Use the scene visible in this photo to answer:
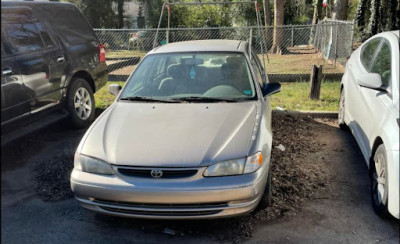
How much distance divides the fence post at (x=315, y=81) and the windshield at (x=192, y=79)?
3383 mm

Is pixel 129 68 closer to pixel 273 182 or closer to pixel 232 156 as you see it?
pixel 273 182

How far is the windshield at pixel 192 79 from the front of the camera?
393 centimetres

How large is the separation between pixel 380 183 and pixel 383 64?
55.6 inches

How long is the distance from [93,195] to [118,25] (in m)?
22.0

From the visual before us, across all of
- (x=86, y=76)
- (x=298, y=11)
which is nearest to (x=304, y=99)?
(x=86, y=76)

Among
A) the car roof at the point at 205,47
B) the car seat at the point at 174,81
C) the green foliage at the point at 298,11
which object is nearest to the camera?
the car seat at the point at 174,81

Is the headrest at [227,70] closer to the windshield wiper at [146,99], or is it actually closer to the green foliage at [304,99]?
the windshield wiper at [146,99]

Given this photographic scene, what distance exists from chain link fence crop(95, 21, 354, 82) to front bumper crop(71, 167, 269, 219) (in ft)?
22.9

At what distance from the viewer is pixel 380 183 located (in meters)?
3.26

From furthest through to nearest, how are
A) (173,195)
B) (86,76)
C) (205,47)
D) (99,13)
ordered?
(99,13)
(86,76)
(205,47)
(173,195)

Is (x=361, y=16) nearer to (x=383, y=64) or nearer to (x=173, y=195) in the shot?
(x=383, y=64)

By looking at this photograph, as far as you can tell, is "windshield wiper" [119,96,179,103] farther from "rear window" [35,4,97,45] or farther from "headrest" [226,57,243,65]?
"rear window" [35,4,97,45]

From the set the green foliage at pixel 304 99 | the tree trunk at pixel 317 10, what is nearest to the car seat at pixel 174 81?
the green foliage at pixel 304 99

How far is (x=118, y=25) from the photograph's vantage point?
76.6ft
